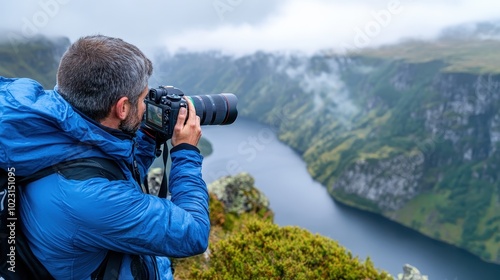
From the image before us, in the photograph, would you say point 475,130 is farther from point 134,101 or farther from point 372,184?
point 134,101

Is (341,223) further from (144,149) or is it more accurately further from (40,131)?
(40,131)

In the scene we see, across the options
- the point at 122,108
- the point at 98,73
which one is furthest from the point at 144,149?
the point at 98,73

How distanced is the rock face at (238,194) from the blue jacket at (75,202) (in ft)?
35.8

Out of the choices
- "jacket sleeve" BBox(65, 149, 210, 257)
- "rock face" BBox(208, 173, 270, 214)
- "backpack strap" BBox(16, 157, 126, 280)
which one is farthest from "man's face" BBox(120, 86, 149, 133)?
"rock face" BBox(208, 173, 270, 214)

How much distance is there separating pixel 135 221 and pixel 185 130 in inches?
38.6

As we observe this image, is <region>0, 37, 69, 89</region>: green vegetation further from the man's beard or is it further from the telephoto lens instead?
the man's beard

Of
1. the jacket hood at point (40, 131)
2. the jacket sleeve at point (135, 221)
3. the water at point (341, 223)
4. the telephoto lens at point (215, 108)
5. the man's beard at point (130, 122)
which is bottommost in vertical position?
the water at point (341, 223)

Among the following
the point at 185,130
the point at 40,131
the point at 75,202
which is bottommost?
the point at 75,202

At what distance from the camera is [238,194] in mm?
14266

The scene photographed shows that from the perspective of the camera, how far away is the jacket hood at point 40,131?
93.0 inches

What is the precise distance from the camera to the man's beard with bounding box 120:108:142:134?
2899 mm

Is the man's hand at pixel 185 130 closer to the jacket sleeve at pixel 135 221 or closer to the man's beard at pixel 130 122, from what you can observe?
the man's beard at pixel 130 122

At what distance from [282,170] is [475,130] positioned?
98.9 metres

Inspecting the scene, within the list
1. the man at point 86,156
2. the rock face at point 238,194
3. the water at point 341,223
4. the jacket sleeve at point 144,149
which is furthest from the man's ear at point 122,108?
the water at point 341,223
